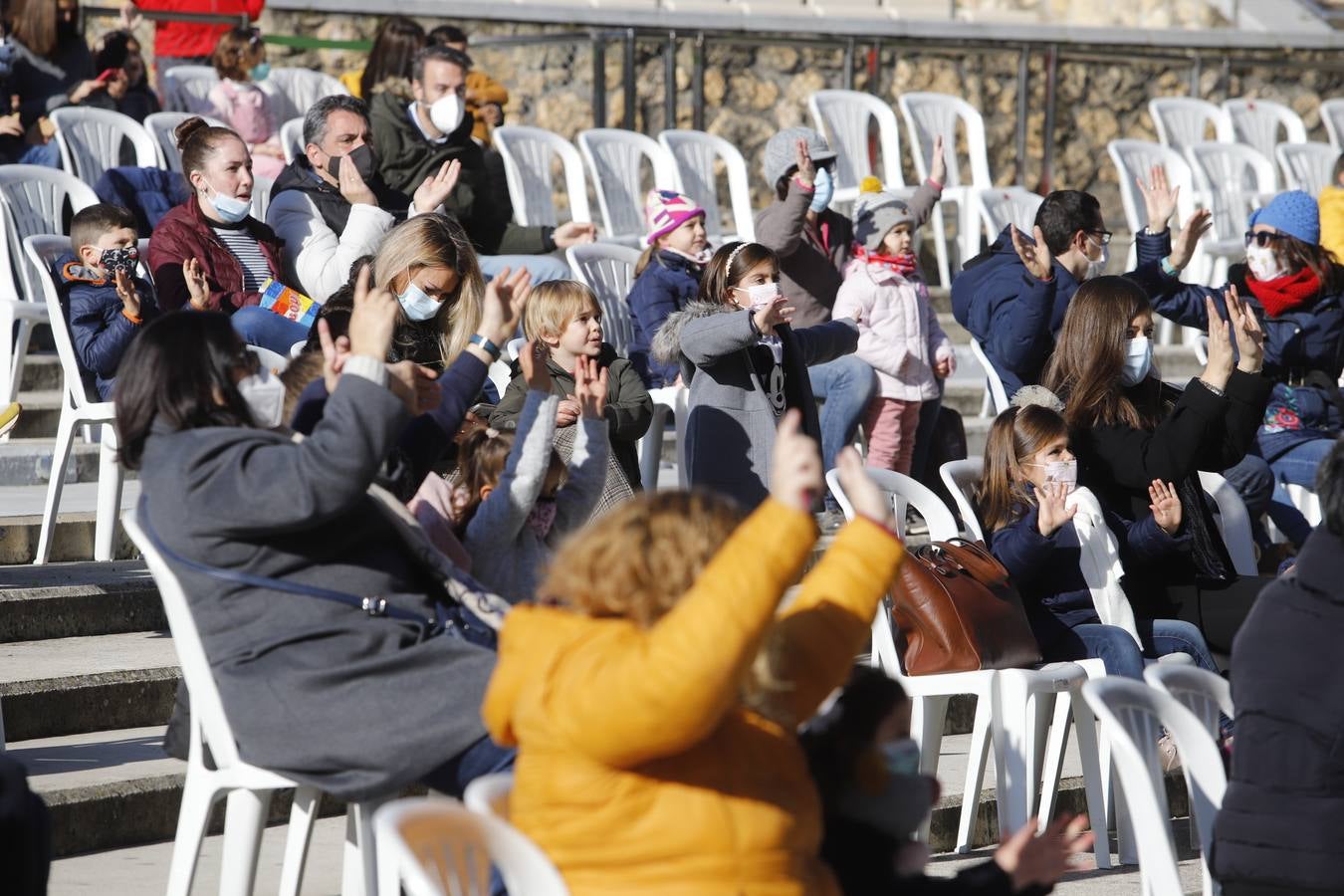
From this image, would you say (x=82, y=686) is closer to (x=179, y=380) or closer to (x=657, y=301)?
(x=179, y=380)

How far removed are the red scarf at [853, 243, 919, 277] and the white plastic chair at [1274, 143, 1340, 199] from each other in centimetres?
454

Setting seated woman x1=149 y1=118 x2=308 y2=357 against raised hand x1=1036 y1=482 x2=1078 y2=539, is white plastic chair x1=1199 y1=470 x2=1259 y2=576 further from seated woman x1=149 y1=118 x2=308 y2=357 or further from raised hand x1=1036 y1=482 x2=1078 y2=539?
seated woman x1=149 y1=118 x2=308 y2=357

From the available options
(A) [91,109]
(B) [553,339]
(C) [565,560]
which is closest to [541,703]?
(C) [565,560]

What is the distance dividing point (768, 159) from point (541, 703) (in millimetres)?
4942

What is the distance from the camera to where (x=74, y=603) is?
4816 mm

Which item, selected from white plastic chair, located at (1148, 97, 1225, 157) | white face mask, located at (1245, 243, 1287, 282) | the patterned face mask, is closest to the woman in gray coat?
the patterned face mask

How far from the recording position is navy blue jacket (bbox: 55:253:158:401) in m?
5.22

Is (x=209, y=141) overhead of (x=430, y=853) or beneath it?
overhead

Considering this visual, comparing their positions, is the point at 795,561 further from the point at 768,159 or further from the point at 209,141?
the point at 768,159

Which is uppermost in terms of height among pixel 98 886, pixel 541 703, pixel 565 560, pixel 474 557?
pixel 565 560

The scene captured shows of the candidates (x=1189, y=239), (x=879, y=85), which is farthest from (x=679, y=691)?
(x=879, y=85)

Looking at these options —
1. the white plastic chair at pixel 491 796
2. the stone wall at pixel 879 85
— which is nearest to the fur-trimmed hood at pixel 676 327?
the white plastic chair at pixel 491 796

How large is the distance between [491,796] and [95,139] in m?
5.83

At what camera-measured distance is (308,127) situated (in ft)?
20.0
